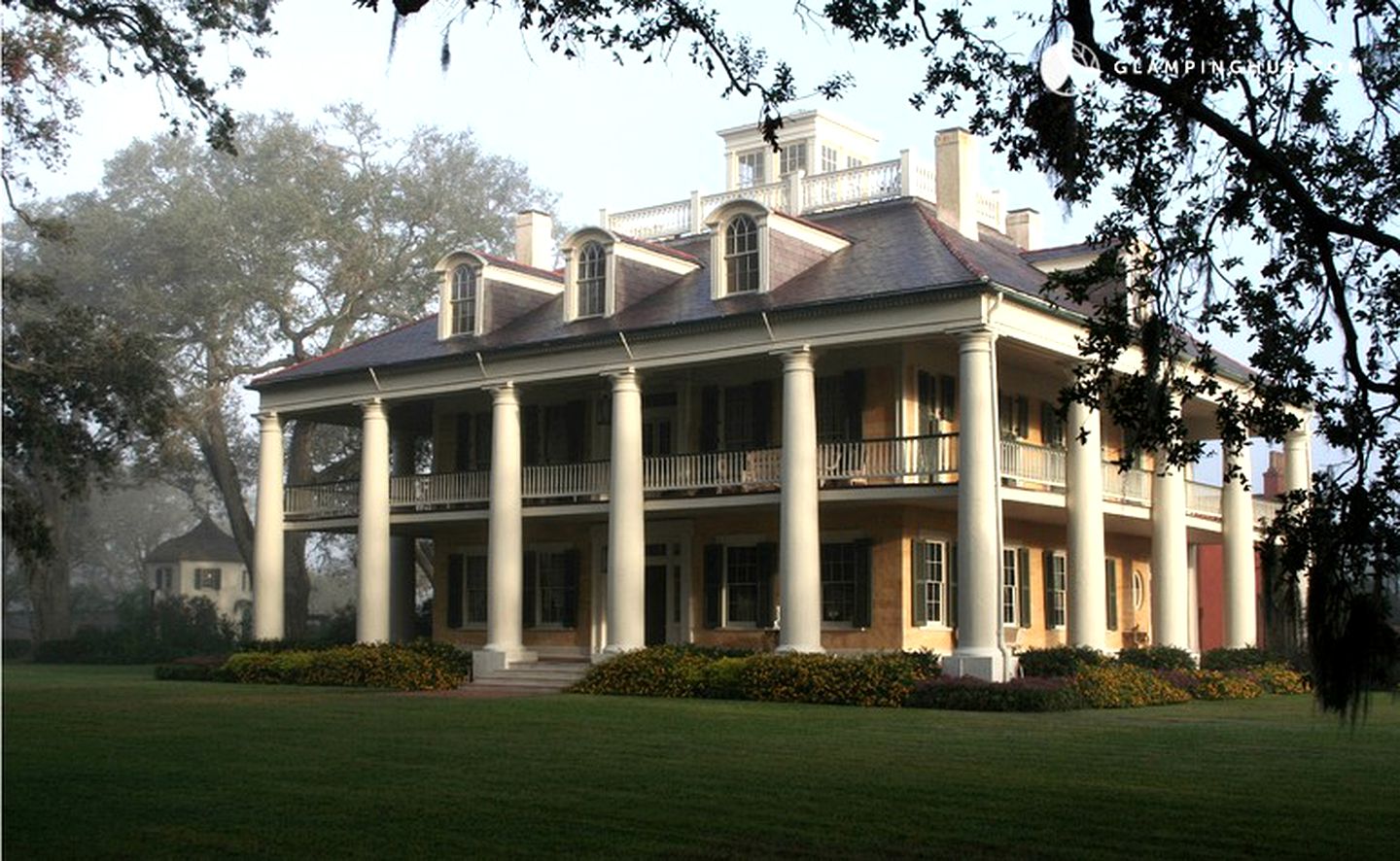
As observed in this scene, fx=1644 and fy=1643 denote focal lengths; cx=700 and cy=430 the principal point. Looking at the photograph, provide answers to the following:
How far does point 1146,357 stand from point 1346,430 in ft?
4.47

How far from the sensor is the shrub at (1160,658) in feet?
97.7

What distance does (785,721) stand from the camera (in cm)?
2125

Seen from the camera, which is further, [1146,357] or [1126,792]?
[1126,792]

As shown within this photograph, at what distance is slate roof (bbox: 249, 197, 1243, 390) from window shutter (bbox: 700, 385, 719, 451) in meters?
2.09

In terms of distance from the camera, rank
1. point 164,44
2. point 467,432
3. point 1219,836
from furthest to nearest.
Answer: point 467,432 < point 164,44 < point 1219,836

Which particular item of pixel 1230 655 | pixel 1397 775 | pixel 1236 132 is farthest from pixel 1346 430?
pixel 1230 655

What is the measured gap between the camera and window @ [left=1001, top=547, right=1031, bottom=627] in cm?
3180

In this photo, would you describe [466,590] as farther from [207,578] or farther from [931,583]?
[207,578]

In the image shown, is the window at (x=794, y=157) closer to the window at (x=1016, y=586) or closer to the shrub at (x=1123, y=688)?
the window at (x=1016, y=586)

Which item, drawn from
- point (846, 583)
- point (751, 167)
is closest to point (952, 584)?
point (846, 583)

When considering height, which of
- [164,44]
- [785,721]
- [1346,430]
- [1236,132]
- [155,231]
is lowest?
[785,721]

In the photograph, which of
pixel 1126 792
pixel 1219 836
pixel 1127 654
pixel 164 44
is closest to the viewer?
pixel 1219 836

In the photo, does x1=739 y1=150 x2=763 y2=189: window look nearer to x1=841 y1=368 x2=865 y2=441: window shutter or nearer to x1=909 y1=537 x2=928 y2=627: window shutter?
x1=841 y1=368 x2=865 y2=441: window shutter

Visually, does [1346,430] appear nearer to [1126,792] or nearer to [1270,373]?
[1270,373]
